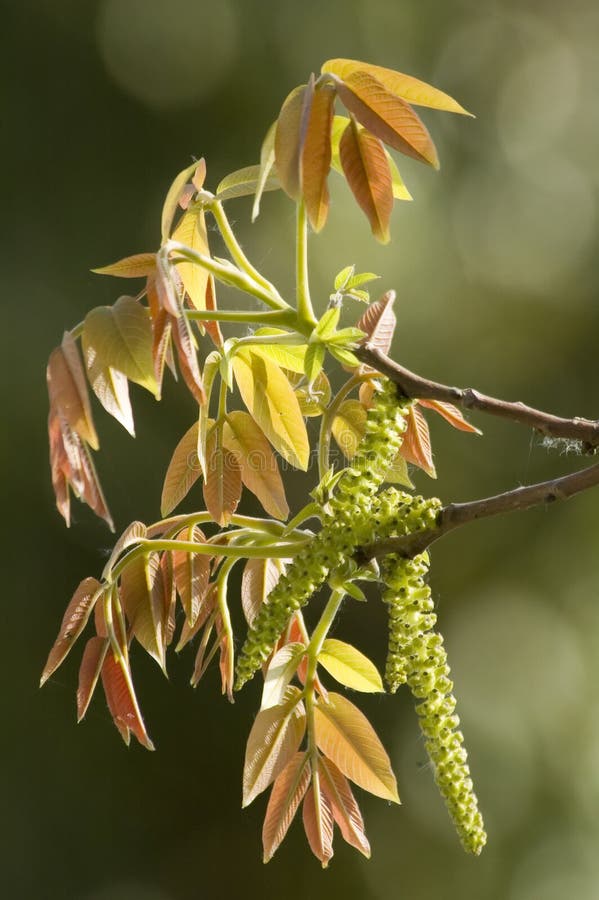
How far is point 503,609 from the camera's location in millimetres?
1617

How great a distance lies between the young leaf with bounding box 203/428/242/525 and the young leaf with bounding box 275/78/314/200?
0.16 metres

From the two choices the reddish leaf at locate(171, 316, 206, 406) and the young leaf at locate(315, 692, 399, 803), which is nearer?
the reddish leaf at locate(171, 316, 206, 406)

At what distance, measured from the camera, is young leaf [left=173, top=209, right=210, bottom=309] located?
1.81 feet

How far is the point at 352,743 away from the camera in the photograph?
55 centimetres

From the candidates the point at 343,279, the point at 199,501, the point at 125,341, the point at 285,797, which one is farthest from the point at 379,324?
the point at 199,501

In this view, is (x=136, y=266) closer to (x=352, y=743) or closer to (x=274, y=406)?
(x=274, y=406)

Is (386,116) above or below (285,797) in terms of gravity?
above

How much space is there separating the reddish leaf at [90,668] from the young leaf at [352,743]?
12 centimetres

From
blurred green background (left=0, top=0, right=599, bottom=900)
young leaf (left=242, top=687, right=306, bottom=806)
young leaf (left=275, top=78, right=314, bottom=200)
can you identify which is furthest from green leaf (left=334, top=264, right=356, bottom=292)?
blurred green background (left=0, top=0, right=599, bottom=900)

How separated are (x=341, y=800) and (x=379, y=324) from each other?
0.25 metres

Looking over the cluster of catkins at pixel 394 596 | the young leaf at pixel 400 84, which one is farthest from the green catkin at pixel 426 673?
the young leaf at pixel 400 84

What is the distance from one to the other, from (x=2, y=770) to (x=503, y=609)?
799 mm

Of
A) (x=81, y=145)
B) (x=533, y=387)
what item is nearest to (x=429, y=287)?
(x=533, y=387)

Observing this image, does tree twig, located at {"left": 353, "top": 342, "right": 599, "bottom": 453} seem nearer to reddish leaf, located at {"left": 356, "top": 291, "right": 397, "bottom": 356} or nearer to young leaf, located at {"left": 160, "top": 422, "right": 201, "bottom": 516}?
reddish leaf, located at {"left": 356, "top": 291, "right": 397, "bottom": 356}
